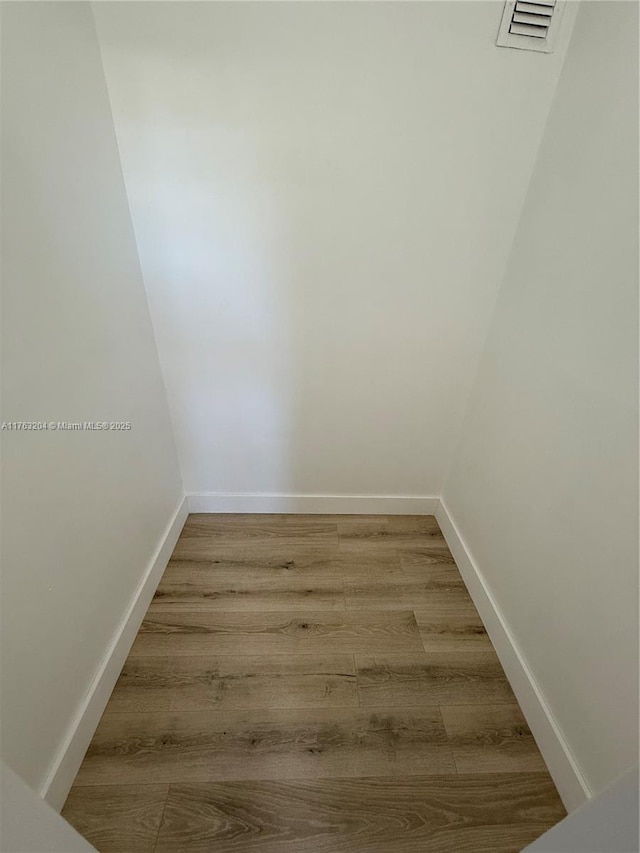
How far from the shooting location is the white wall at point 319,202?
1103mm

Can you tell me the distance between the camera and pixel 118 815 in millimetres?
981


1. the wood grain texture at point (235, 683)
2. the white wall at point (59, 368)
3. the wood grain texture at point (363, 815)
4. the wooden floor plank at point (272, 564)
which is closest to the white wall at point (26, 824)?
the white wall at point (59, 368)

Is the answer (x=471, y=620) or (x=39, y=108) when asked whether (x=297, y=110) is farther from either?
(x=471, y=620)

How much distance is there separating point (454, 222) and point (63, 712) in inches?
76.5

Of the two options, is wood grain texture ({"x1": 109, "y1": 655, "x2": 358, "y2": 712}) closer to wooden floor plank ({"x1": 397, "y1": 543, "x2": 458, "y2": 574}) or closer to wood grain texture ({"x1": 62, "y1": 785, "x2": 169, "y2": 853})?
wood grain texture ({"x1": 62, "y1": 785, "x2": 169, "y2": 853})

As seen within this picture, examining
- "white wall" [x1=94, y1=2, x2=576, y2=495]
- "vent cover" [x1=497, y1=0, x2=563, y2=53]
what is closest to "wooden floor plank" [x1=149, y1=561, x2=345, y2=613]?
"white wall" [x1=94, y1=2, x2=576, y2=495]

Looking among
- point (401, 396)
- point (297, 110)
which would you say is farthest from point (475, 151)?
point (401, 396)

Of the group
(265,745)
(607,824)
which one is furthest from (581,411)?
(265,745)

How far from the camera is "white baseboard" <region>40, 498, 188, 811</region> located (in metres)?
0.97

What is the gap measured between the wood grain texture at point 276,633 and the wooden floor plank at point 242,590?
4 centimetres

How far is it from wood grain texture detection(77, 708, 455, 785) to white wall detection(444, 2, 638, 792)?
430mm

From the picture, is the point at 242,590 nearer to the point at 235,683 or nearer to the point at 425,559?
the point at 235,683

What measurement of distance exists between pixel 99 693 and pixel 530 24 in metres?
2.36

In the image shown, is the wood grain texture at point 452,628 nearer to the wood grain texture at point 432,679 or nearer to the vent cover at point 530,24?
the wood grain texture at point 432,679
